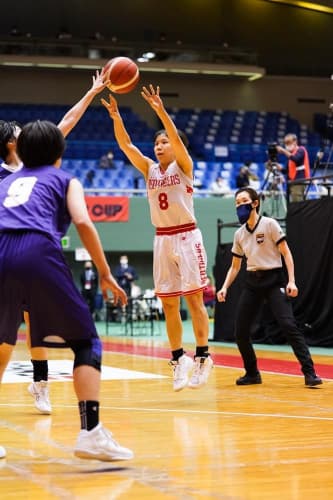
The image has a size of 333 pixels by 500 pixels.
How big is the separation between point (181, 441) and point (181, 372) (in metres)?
1.94

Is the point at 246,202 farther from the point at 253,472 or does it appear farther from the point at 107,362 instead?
the point at 253,472

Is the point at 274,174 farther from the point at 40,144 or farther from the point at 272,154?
the point at 40,144

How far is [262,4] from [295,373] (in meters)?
26.1

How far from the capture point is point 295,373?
30.1ft

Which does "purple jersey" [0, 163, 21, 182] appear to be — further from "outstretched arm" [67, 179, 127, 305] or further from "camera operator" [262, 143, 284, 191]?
"camera operator" [262, 143, 284, 191]

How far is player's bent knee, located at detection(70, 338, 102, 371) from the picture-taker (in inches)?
163

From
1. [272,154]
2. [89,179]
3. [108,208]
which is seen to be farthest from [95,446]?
Answer: [89,179]

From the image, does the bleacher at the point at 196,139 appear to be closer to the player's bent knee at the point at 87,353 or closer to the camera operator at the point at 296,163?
the camera operator at the point at 296,163

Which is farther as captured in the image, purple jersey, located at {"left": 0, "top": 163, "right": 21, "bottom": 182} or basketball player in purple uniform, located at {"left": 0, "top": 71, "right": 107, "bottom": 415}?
purple jersey, located at {"left": 0, "top": 163, "right": 21, "bottom": 182}

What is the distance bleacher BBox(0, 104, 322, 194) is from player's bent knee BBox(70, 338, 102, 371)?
2041 cm

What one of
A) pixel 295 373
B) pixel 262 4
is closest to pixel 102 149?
pixel 262 4

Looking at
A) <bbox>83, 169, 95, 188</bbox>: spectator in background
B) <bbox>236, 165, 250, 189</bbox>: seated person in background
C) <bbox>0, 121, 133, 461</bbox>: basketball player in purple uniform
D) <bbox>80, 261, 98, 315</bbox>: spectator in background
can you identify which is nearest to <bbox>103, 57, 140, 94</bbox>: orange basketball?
<bbox>0, 121, 133, 461</bbox>: basketball player in purple uniform

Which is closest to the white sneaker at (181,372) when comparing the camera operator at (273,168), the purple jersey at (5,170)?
the purple jersey at (5,170)

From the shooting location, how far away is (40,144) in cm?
424
